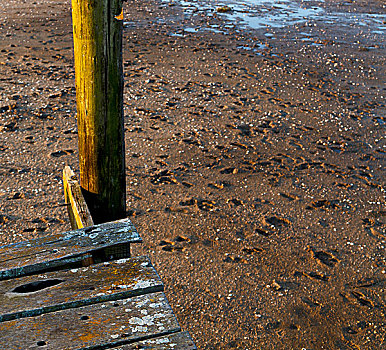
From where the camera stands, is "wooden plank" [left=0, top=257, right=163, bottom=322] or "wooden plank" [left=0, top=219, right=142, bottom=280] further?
"wooden plank" [left=0, top=219, right=142, bottom=280]

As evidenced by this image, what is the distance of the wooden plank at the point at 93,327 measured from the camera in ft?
6.34

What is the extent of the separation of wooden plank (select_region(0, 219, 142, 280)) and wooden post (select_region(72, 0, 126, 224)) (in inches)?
16.9

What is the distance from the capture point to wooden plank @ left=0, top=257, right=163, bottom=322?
7.05 ft

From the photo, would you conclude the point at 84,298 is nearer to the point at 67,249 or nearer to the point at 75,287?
the point at 75,287

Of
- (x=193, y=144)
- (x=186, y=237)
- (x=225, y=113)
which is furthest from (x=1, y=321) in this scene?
(x=225, y=113)

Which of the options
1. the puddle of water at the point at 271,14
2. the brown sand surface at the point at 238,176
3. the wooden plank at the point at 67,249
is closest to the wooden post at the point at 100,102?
the wooden plank at the point at 67,249

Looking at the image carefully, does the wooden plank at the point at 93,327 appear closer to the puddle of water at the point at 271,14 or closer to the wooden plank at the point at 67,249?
the wooden plank at the point at 67,249

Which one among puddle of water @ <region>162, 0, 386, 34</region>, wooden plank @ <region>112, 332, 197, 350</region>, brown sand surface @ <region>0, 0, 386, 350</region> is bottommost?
brown sand surface @ <region>0, 0, 386, 350</region>

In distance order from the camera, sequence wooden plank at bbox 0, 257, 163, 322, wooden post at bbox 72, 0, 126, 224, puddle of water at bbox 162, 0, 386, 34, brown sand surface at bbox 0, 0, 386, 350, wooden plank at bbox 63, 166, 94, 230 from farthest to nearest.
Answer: puddle of water at bbox 162, 0, 386, 34, brown sand surface at bbox 0, 0, 386, 350, wooden plank at bbox 63, 166, 94, 230, wooden post at bbox 72, 0, 126, 224, wooden plank at bbox 0, 257, 163, 322

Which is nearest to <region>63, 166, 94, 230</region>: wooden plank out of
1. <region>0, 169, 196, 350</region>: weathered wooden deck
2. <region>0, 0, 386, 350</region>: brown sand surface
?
<region>0, 169, 196, 350</region>: weathered wooden deck

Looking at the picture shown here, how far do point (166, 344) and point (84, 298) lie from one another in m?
0.49

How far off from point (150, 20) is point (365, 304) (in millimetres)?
11943

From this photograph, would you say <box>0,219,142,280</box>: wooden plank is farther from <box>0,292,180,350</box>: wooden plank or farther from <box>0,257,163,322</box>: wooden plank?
<box>0,292,180,350</box>: wooden plank

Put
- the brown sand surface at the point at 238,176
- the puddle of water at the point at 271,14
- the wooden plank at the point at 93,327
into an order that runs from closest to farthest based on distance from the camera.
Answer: the wooden plank at the point at 93,327, the brown sand surface at the point at 238,176, the puddle of water at the point at 271,14
